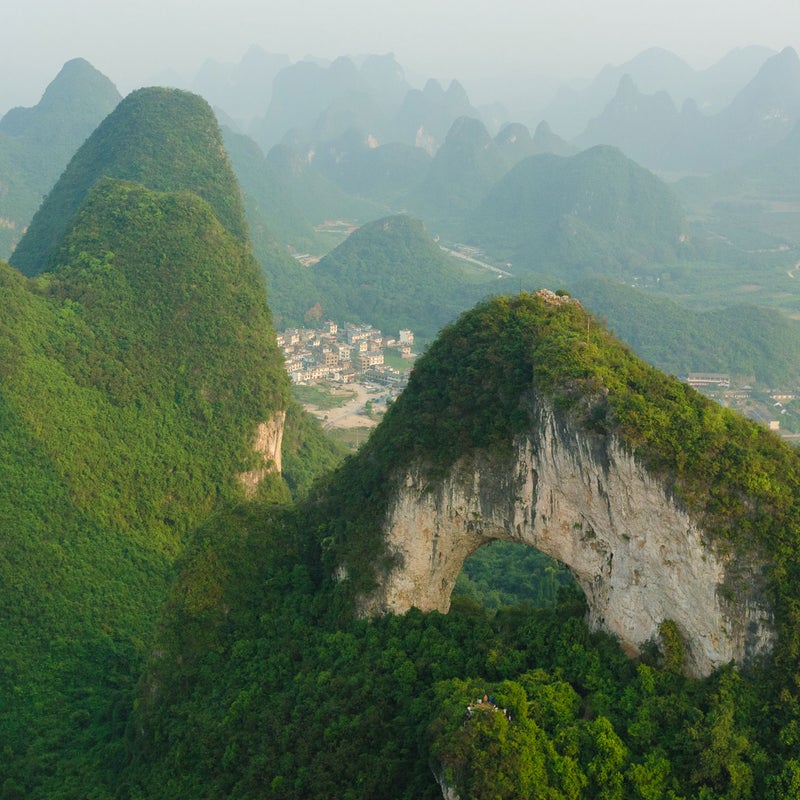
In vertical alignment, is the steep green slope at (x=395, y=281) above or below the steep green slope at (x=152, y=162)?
below

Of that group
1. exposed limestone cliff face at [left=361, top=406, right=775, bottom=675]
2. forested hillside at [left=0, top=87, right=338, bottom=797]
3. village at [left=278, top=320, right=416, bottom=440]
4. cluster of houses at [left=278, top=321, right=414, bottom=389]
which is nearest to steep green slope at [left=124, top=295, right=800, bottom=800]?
exposed limestone cliff face at [left=361, top=406, right=775, bottom=675]

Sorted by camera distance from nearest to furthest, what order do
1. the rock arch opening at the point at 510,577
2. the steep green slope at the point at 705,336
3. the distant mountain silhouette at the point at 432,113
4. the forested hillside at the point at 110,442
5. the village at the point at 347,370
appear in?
the forested hillside at the point at 110,442
the rock arch opening at the point at 510,577
the village at the point at 347,370
the steep green slope at the point at 705,336
the distant mountain silhouette at the point at 432,113

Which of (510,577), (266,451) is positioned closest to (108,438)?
(266,451)

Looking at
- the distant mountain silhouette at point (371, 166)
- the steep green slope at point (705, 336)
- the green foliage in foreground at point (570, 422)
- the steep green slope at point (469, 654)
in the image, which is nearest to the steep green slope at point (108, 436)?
the steep green slope at point (469, 654)

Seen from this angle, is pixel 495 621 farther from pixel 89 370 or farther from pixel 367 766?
pixel 89 370

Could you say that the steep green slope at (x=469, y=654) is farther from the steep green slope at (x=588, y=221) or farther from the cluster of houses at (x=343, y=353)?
the steep green slope at (x=588, y=221)
